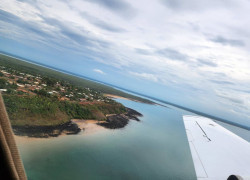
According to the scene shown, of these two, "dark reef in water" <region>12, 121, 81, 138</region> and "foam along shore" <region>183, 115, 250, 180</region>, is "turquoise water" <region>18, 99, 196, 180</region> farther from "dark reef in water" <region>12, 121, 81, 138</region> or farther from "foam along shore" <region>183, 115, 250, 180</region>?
"foam along shore" <region>183, 115, 250, 180</region>

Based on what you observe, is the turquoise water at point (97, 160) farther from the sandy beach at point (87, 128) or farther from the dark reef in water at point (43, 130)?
the sandy beach at point (87, 128)

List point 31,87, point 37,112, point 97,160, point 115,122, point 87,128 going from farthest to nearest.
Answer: point 115,122 < point 31,87 < point 87,128 < point 37,112 < point 97,160

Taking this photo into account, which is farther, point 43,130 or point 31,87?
point 31,87

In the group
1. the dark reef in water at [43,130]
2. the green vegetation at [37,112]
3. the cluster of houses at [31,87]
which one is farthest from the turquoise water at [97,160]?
the cluster of houses at [31,87]

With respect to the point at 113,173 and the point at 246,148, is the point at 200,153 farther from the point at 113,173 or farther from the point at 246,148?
the point at 113,173

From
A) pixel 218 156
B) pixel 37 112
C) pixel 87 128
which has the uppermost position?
pixel 218 156

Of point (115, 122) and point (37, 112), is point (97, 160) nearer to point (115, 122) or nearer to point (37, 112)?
point (37, 112)

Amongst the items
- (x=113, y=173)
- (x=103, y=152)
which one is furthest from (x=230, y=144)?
(x=103, y=152)

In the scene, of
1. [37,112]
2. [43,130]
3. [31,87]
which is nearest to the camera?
[43,130]

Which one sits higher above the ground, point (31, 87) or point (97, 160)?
point (31, 87)

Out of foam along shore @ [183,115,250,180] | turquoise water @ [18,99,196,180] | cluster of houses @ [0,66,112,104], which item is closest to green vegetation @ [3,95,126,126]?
cluster of houses @ [0,66,112,104]

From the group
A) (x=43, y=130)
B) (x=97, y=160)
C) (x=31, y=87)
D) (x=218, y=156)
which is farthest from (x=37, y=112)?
(x=218, y=156)
